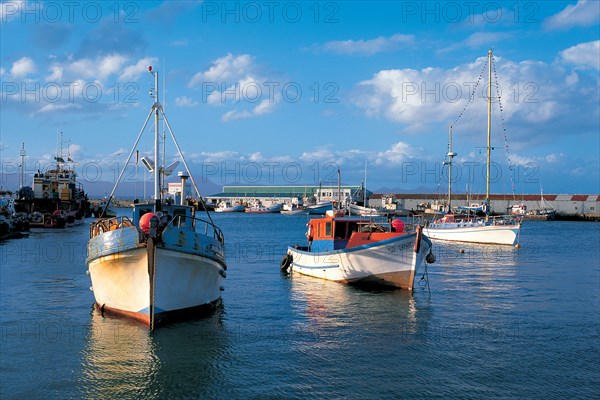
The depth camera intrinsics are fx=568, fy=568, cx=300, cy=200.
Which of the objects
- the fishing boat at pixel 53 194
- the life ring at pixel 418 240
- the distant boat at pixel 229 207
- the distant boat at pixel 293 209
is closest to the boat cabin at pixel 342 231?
the life ring at pixel 418 240

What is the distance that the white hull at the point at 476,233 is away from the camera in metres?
55.4

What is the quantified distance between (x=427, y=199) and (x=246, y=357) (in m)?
160

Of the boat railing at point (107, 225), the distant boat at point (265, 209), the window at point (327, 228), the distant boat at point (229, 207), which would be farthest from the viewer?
the distant boat at point (229, 207)

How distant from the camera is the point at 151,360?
14.8 m

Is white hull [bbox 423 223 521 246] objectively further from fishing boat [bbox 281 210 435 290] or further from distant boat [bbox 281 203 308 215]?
distant boat [bbox 281 203 308 215]

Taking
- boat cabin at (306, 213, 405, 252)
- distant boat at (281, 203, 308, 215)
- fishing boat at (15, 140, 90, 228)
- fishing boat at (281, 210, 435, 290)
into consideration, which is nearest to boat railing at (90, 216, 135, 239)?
fishing boat at (281, 210, 435, 290)

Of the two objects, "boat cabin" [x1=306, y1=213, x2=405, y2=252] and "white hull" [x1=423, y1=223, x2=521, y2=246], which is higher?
"boat cabin" [x1=306, y1=213, x2=405, y2=252]

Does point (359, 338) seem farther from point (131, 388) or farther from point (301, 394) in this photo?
point (131, 388)

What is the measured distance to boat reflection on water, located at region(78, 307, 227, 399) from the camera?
1281cm

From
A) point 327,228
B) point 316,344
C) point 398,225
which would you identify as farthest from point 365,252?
point 316,344

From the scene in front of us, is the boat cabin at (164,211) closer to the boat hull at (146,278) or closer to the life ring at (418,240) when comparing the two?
the boat hull at (146,278)

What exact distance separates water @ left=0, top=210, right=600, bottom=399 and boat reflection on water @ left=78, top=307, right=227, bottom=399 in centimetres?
5

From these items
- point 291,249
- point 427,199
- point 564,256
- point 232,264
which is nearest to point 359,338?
point 291,249

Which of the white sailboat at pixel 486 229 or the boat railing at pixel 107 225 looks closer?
the boat railing at pixel 107 225
